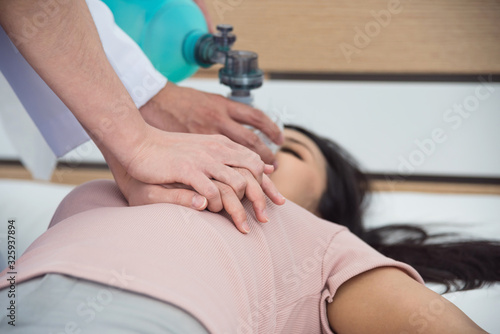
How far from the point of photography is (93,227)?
0.68 meters

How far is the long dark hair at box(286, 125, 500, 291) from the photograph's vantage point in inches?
45.0

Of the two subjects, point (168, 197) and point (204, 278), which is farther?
point (168, 197)

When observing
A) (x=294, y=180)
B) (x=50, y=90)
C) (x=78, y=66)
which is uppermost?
(x=78, y=66)

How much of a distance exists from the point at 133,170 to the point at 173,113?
1.12ft

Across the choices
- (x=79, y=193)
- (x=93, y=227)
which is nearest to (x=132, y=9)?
(x=79, y=193)

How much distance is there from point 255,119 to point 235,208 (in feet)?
1.14

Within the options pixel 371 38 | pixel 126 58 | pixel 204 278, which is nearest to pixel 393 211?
pixel 371 38

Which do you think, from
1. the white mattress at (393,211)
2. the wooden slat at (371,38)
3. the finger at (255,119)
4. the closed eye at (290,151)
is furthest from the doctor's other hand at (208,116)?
the wooden slat at (371,38)

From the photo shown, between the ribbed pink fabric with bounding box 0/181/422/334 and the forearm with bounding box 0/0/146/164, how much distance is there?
12cm

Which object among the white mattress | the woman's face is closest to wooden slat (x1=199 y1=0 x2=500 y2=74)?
the white mattress

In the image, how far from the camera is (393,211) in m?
1.51

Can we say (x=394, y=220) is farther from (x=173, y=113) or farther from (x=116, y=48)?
(x=116, y=48)

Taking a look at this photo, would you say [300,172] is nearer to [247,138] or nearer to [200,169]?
[247,138]

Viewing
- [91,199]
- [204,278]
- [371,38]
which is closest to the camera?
[204,278]
